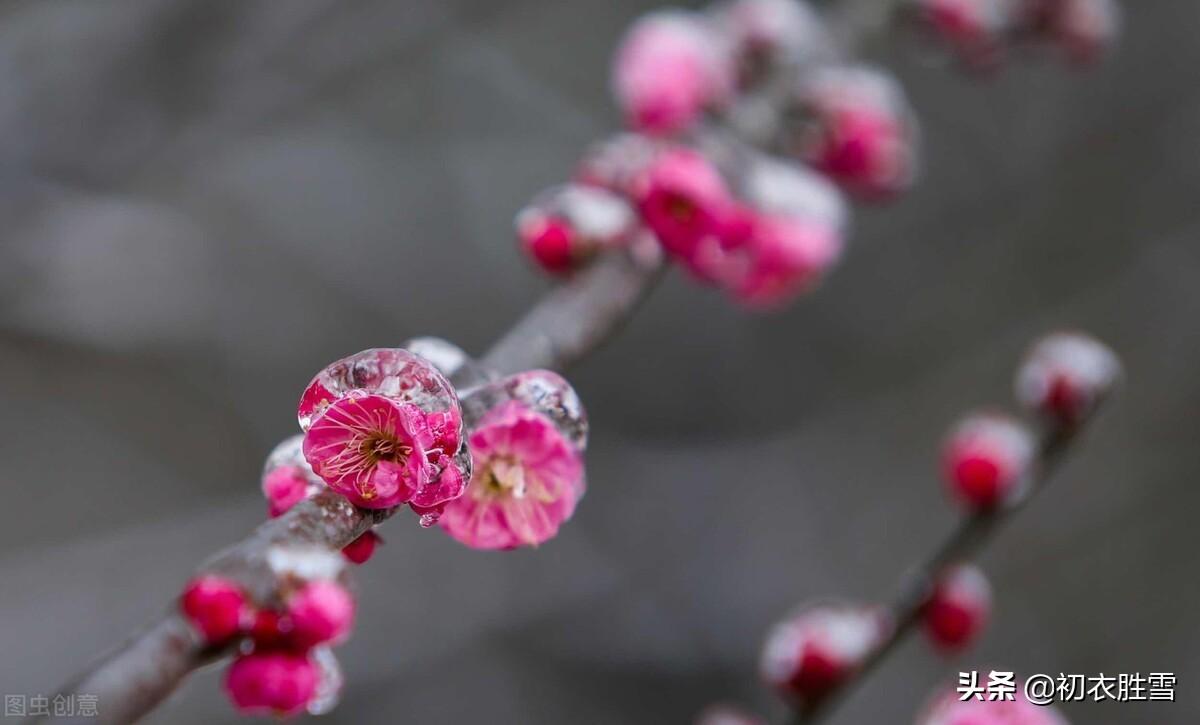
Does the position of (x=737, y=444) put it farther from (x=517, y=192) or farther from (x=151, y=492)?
(x=151, y=492)

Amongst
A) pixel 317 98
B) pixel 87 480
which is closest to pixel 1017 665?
pixel 317 98

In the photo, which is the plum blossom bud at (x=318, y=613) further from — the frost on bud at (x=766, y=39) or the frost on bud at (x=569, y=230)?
the frost on bud at (x=766, y=39)

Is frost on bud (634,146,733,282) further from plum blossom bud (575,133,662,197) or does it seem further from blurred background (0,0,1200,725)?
blurred background (0,0,1200,725)

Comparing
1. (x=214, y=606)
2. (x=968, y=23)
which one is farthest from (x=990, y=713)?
(x=968, y=23)

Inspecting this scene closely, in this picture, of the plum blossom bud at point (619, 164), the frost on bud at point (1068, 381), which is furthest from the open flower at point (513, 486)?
the frost on bud at point (1068, 381)

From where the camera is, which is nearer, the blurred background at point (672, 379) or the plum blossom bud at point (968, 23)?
the plum blossom bud at point (968, 23)
